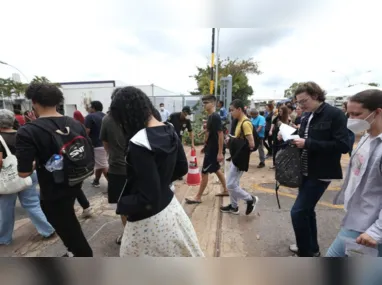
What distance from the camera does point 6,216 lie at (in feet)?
9.04

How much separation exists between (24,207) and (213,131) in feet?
8.71

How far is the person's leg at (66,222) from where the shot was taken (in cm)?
192

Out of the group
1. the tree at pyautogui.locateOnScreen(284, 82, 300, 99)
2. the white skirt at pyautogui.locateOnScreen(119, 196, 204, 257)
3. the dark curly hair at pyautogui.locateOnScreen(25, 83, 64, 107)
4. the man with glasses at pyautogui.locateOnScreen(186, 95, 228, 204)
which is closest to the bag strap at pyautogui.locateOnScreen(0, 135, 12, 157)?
the dark curly hair at pyautogui.locateOnScreen(25, 83, 64, 107)

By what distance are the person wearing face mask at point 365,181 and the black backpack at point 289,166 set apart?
519mm

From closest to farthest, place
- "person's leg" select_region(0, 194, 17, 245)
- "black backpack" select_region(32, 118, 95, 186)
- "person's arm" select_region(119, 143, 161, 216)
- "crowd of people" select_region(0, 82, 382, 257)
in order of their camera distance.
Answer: "person's arm" select_region(119, 143, 161, 216) → "crowd of people" select_region(0, 82, 382, 257) → "black backpack" select_region(32, 118, 95, 186) → "person's leg" select_region(0, 194, 17, 245)

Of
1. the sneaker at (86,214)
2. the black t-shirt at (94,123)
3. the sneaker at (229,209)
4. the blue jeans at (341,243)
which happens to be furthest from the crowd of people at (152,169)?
the black t-shirt at (94,123)

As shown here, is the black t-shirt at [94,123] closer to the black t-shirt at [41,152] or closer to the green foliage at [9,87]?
the black t-shirt at [41,152]

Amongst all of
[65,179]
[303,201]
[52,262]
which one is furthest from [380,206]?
[65,179]

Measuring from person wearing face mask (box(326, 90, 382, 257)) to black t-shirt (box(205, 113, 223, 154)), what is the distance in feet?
6.69

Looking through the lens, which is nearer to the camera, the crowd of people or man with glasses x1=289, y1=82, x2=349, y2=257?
the crowd of people

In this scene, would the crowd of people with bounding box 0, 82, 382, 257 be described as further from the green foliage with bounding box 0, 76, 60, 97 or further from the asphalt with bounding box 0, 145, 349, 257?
the green foliage with bounding box 0, 76, 60, 97

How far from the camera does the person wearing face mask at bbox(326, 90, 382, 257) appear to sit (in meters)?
1.36

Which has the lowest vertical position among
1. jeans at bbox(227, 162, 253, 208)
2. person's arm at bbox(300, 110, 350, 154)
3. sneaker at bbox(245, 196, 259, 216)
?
sneaker at bbox(245, 196, 259, 216)

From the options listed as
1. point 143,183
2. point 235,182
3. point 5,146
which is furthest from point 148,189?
point 235,182
